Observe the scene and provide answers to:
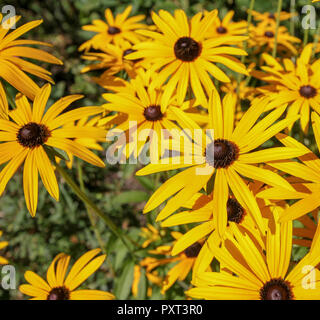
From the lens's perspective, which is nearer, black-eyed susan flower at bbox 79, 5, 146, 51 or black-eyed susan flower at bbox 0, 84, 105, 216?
black-eyed susan flower at bbox 0, 84, 105, 216

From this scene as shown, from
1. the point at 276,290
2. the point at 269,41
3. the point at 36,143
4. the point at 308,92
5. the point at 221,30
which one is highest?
the point at 269,41

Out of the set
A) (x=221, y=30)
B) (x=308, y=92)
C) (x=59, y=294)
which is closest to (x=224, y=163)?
(x=308, y=92)

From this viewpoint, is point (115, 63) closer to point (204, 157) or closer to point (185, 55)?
point (185, 55)

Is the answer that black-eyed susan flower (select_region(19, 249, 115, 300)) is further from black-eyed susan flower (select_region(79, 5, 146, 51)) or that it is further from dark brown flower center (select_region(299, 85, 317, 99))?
black-eyed susan flower (select_region(79, 5, 146, 51))

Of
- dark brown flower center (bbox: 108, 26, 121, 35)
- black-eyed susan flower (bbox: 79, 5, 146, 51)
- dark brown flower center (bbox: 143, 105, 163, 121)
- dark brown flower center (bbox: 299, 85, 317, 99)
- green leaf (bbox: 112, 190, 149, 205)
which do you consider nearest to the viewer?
dark brown flower center (bbox: 143, 105, 163, 121)

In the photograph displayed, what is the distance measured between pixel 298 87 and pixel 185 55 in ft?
2.02

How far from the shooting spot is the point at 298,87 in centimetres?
171

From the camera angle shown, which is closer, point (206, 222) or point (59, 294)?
point (206, 222)

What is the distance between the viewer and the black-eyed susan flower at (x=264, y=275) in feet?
3.42

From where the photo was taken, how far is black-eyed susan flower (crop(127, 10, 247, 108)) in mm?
1493

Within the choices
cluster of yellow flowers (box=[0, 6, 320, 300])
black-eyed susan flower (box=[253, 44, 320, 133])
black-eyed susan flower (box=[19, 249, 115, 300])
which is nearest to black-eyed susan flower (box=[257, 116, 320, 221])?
cluster of yellow flowers (box=[0, 6, 320, 300])

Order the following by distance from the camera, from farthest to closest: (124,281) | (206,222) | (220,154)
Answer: (124,281), (206,222), (220,154)
